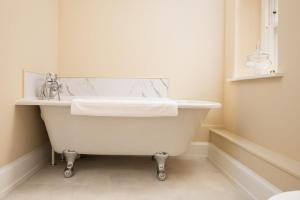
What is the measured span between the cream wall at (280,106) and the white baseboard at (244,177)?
0.04 m

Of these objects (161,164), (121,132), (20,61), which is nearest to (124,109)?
(121,132)

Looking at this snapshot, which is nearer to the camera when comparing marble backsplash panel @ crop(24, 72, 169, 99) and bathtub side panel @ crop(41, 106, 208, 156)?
bathtub side panel @ crop(41, 106, 208, 156)

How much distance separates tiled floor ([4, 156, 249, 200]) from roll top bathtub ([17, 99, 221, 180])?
0.45 feet

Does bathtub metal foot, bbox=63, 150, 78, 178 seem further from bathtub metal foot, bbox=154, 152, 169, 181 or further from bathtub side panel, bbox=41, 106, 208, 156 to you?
bathtub metal foot, bbox=154, 152, 169, 181

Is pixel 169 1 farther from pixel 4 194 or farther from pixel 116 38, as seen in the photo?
pixel 4 194

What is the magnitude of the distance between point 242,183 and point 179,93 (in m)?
1.10

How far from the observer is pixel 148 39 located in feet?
7.97

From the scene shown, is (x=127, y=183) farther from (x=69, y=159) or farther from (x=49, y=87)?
(x=49, y=87)

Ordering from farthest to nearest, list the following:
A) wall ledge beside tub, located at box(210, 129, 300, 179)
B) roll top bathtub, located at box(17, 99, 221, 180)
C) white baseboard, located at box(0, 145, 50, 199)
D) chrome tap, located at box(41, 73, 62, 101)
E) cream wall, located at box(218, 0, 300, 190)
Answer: chrome tap, located at box(41, 73, 62, 101) < roll top bathtub, located at box(17, 99, 221, 180) < white baseboard, located at box(0, 145, 50, 199) < cream wall, located at box(218, 0, 300, 190) < wall ledge beside tub, located at box(210, 129, 300, 179)

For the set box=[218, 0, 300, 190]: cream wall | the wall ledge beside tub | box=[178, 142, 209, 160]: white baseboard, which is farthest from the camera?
box=[178, 142, 209, 160]: white baseboard

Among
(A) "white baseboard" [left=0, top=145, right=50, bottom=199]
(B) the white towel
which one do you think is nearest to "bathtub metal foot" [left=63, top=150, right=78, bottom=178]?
(A) "white baseboard" [left=0, top=145, right=50, bottom=199]

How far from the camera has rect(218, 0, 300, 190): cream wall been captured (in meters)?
1.27

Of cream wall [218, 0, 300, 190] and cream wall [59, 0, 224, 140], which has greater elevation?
cream wall [59, 0, 224, 140]

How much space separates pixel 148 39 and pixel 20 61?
1247 millimetres
